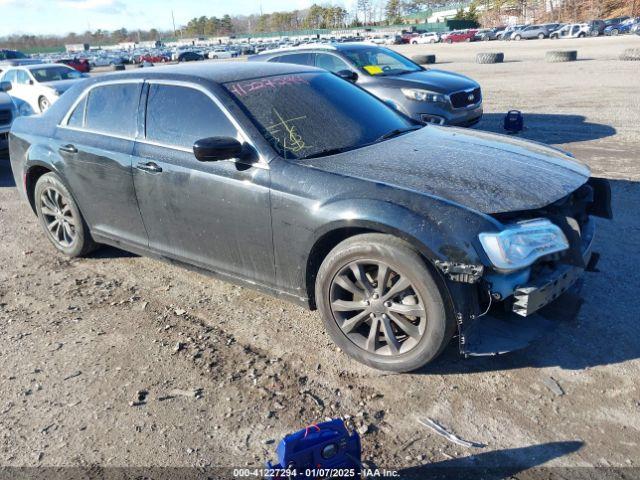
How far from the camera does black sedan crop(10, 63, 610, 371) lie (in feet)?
9.80

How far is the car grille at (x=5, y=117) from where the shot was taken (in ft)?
31.8

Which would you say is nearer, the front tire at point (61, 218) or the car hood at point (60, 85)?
the front tire at point (61, 218)

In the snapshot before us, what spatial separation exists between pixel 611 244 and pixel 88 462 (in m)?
4.36

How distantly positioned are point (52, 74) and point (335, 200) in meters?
14.0

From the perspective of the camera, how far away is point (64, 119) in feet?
16.3

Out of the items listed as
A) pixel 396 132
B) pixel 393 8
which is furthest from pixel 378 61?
pixel 393 8

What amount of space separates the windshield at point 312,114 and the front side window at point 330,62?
213 inches

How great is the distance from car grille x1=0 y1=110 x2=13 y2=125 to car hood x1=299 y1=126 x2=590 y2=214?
8.28 meters

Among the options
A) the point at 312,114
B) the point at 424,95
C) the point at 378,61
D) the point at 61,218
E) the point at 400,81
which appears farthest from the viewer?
the point at 378,61

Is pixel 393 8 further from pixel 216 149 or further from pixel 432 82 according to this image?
pixel 216 149

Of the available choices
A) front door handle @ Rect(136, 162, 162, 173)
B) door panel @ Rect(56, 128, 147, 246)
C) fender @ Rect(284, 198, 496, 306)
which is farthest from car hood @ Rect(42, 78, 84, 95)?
fender @ Rect(284, 198, 496, 306)

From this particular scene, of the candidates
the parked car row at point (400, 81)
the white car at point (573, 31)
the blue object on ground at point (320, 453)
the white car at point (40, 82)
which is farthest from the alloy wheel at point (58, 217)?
the white car at point (573, 31)

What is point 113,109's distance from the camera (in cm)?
455

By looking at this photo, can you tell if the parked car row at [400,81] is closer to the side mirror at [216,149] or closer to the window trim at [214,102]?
the window trim at [214,102]
